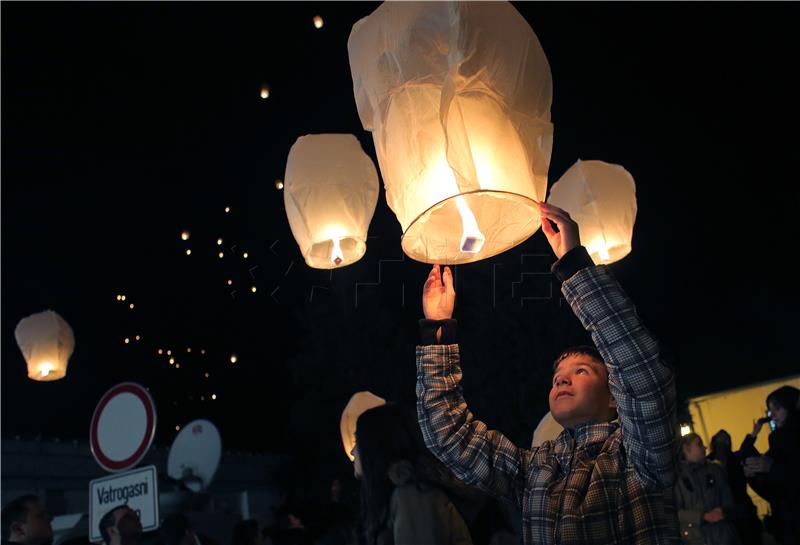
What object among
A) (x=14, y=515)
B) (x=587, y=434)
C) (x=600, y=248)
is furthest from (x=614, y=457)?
(x=14, y=515)

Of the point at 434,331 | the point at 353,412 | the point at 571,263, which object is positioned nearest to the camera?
the point at 571,263

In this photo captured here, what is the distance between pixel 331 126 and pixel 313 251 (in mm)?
3304

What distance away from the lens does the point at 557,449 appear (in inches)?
96.3

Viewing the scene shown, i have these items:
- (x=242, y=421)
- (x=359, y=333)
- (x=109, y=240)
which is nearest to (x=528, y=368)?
(x=359, y=333)

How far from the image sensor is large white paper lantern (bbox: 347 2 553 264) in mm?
2273

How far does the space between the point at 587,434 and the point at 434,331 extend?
650mm

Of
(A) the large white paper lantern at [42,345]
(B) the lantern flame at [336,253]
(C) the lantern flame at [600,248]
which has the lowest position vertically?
(B) the lantern flame at [336,253]

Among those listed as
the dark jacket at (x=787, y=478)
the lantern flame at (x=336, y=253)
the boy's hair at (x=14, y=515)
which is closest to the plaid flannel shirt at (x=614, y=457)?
the lantern flame at (x=336, y=253)

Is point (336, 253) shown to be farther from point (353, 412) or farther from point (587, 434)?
point (353, 412)

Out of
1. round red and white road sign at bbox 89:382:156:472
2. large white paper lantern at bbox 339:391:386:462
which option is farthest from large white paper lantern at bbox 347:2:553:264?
large white paper lantern at bbox 339:391:386:462

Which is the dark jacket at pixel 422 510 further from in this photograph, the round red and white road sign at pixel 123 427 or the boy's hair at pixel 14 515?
the boy's hair at pixel 14 515

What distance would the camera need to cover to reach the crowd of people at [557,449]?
2.13 m

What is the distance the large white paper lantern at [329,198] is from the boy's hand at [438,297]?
1.60 meters

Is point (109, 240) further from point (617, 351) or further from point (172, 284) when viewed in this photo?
point (617, 351)
